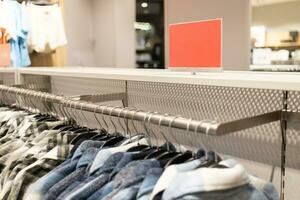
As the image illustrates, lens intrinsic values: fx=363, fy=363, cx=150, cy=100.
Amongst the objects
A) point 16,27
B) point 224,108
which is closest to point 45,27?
point 16,27

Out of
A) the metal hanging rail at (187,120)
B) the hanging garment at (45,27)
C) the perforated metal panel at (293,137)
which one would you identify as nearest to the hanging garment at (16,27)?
the hanging garment at (45,27)

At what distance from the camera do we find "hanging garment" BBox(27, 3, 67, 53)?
3369 millimetres

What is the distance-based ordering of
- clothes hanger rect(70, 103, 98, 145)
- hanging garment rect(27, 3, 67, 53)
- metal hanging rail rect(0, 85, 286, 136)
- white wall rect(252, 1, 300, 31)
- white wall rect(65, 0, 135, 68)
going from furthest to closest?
white wall rect(65, 0, 135, 68), white wall rect(252, 1, 300, 31), hanging garment rect(27, 3, 67, 53), clothes hanger rect(70, 103, 98, 145), metal hanging rail rect(0, 85, 286, 136)

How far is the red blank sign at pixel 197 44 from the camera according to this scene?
0.94 m

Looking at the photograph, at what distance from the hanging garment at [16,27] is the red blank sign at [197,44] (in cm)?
232

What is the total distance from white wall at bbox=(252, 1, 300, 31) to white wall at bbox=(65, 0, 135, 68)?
50.4 inches

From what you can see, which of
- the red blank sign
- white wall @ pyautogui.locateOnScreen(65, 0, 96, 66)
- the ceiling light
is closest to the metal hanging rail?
the red blank sign

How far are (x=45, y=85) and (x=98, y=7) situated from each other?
2.05 meters

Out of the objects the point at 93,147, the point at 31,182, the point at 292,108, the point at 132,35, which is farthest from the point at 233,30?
the point at 132,35

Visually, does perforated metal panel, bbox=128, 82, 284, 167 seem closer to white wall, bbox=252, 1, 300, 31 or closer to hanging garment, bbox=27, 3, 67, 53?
hanging garment, bbox=27, 3, 67, 53

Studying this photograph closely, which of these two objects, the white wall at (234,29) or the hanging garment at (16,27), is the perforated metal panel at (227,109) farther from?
the hanging garment at (16,27)

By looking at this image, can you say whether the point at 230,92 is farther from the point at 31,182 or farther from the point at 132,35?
the point at 132,35

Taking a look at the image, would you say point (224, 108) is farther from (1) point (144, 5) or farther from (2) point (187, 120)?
(1) point (144, 5)

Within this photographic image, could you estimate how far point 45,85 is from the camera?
2.05 meters
